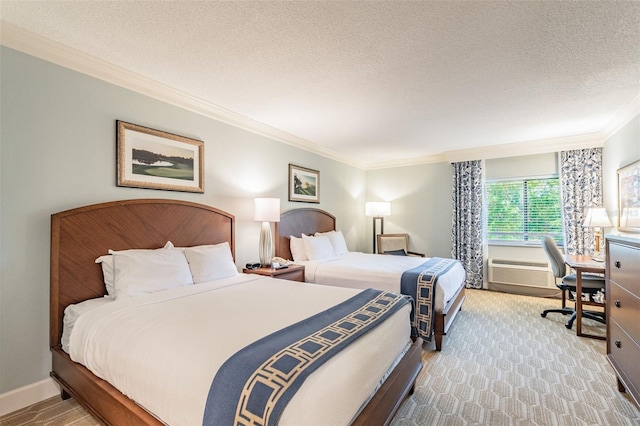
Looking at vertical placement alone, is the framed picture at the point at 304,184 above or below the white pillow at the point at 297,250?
above

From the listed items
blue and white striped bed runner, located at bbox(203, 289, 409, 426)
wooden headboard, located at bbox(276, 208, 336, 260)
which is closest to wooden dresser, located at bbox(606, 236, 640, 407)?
blue and white striped bed runner, located at bbox(203, 289, 409, 426)

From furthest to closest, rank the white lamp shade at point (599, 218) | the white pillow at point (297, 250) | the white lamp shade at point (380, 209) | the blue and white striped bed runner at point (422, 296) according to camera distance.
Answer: the white lamp shade at point (380, 209)
the white pillow at point (297, 250)
the white lamp shade at point (599, 218)
the blue and white striped bed runner at point (422, 296)

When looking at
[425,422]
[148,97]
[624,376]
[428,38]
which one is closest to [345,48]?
[428,38]

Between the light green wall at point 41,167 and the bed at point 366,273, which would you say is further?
the bed at point 366,273

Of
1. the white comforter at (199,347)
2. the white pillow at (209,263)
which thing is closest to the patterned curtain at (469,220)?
the white comforter at (199,347)

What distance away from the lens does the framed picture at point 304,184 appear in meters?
4.54

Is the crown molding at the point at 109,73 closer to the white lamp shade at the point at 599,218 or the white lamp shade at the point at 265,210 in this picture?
the white lamp shade at the point at 265,210

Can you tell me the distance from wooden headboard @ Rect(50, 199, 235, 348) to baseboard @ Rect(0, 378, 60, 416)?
0.30 meters

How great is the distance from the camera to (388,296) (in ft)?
7.61

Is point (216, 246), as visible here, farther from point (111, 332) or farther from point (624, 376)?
point (624, 376)

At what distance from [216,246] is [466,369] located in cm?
264

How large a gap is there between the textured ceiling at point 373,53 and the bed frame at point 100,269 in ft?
4.11

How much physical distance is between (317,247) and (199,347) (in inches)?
117

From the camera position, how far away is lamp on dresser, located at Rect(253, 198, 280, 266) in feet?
11.8
